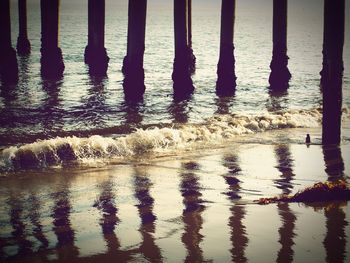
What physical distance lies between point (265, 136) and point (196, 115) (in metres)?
2.64

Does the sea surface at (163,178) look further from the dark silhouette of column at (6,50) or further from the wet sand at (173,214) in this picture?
the dark silhouette of column at (6,50)

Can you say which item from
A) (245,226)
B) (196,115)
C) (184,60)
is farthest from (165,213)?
(184,60)

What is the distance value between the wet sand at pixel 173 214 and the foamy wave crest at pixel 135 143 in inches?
20.8

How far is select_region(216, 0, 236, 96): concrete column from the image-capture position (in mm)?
11945

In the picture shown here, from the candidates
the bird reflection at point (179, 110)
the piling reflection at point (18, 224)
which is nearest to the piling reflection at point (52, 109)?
the bird reflection at point (179, 110)

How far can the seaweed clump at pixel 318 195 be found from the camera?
479 centimetres

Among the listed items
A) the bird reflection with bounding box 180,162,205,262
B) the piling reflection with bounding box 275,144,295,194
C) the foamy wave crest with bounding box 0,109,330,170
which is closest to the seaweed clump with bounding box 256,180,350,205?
the piling reflection with bounding box 275,144,295,194

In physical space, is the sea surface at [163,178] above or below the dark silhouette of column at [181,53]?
below

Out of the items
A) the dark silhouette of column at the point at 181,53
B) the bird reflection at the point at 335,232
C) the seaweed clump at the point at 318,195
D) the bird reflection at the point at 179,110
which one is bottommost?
the bird reflection at the point at 179,110

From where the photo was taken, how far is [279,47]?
1330cm

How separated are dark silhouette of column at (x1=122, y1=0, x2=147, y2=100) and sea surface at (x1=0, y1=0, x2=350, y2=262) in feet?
1.58

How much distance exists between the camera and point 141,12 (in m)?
10.5

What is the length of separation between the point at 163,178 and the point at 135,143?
1876mm

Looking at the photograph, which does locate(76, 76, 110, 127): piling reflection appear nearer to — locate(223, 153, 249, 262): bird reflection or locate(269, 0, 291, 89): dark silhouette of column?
locate(223, 153, 249, 262): bird reflection
